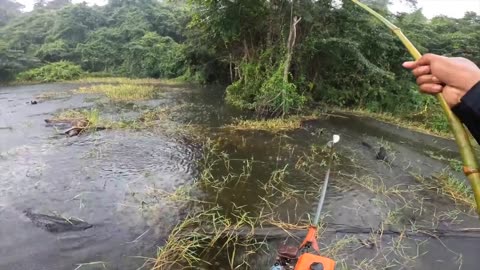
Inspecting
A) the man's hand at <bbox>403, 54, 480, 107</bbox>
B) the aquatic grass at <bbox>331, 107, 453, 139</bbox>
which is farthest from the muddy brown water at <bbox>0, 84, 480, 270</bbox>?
the man's hand at <bbox>403, 54, 480, 107</bbox>

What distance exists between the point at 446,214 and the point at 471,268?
123 cm

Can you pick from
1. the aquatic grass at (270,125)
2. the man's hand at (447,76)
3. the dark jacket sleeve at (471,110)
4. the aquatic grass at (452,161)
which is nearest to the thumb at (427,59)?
the man's hand at (447,76)

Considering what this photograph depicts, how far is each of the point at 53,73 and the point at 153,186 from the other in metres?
26.1

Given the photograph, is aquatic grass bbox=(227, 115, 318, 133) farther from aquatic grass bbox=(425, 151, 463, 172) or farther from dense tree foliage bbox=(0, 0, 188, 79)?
dense tree foliage bbox=(0, 0, 188, 79)

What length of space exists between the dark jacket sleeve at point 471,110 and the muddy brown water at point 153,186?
354 centimetres

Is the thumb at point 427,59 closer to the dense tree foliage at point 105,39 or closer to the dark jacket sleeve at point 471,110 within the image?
the dark jacket sleeve at point 471,110

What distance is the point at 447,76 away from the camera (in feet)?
2.93

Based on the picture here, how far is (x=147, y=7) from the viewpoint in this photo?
39000 millimetres

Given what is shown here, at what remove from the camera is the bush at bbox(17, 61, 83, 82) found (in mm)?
27250

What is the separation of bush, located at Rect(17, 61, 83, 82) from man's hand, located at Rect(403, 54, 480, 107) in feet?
98.1

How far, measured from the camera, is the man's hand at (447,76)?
33.9 inches

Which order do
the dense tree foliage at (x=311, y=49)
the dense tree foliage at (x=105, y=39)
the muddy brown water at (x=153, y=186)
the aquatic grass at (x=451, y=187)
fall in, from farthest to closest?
the dense tree foliage at (x=105, y=39) < the dense tree foliage at (x=311, y=49) < the aquatic grass at (x=451, y=187) < the muddy brown water at (x=153, y=186)

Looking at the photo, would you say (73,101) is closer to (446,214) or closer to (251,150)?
(251,150)

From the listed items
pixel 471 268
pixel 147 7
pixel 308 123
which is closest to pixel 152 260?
pixel 471 268
